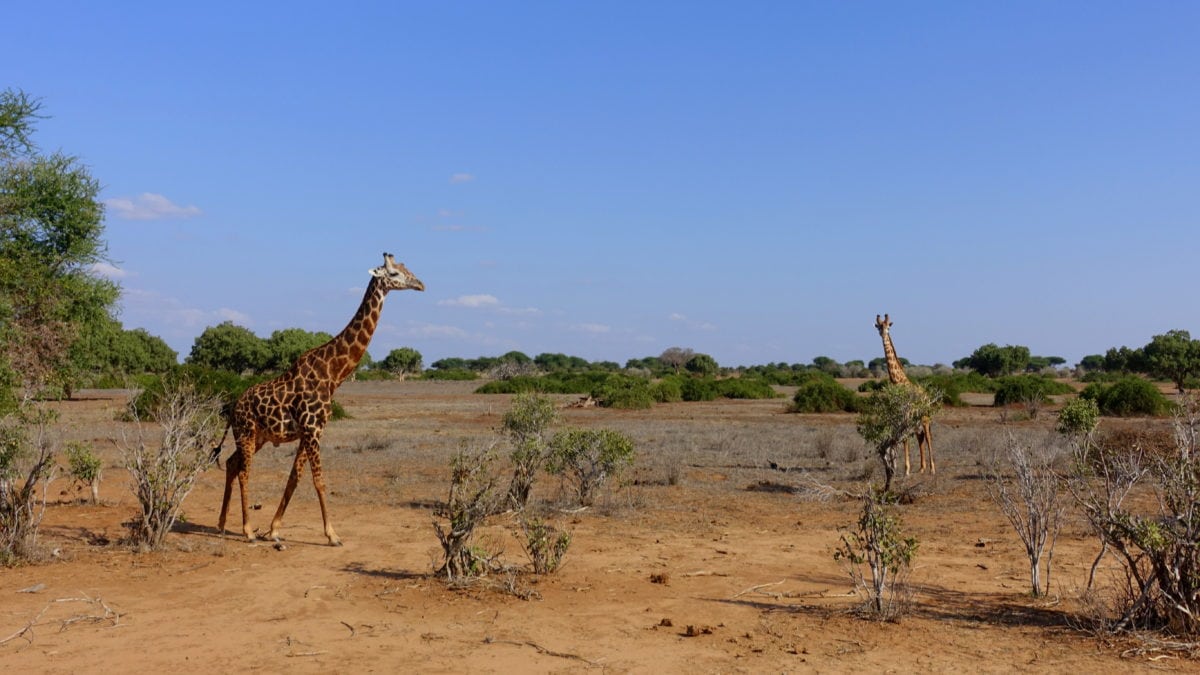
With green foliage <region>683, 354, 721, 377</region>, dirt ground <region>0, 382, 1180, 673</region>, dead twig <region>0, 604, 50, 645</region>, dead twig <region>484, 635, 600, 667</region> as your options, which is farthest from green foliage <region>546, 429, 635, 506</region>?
green foliage <region>683, 354, 721, 377</region>

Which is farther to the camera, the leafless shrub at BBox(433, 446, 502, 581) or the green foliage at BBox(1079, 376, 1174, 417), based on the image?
the green foliage at BBox(1079, 376, 1174, 417)

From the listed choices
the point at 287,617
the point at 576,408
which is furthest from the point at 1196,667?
the point at 576,408

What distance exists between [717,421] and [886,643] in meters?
25.0

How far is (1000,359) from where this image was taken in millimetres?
68438

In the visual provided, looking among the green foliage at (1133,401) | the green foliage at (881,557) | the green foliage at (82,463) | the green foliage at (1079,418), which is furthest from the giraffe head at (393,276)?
the green foliage at (1133,401)

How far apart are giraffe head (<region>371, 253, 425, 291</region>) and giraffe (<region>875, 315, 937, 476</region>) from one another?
7.55m

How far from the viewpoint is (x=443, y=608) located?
Answer: 25.4ft

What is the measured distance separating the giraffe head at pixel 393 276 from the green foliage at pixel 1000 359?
6483cm

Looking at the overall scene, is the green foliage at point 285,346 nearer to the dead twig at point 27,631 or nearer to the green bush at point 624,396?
the green bush at point 624,396

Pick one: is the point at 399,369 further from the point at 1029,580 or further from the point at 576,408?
the point at 1029,580

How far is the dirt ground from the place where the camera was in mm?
6441

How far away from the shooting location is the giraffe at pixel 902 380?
53.7 feet

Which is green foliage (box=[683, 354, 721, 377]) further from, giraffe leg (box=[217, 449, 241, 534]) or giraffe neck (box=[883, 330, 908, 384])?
giraffe leg (box=[217, 449, 241, 534])

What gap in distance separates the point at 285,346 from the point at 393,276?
187 ft
